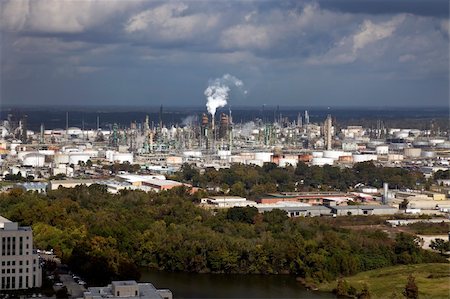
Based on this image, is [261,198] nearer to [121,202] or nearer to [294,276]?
[121,202]

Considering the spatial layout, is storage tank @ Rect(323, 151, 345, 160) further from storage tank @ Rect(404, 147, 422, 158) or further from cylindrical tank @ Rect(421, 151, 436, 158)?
cylindrical tank @ Rect(421, 151, 436, 158)

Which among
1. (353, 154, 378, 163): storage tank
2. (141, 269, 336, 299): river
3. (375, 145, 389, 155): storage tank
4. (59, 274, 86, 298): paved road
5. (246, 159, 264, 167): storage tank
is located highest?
(375, 145, 389, 155): storage tank

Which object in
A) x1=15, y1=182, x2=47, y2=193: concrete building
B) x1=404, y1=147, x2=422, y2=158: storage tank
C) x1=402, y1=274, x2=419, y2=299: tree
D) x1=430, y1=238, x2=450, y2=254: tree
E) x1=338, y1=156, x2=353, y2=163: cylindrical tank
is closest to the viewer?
x1=402, y1=274, x2=419, y2=299: tree

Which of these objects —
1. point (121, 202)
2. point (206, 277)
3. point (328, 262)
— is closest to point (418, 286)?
point (328, 262)

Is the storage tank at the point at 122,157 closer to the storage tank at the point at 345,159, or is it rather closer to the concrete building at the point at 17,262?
the storage tank at the point at 345,159

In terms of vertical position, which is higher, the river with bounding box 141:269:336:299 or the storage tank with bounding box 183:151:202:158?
the storage tank with bounding box 183:151:202:158

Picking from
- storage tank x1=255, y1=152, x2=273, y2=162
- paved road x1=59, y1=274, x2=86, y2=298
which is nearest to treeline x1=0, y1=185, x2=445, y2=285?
paved road x1=59, y1=274, x2=86, y2=298
